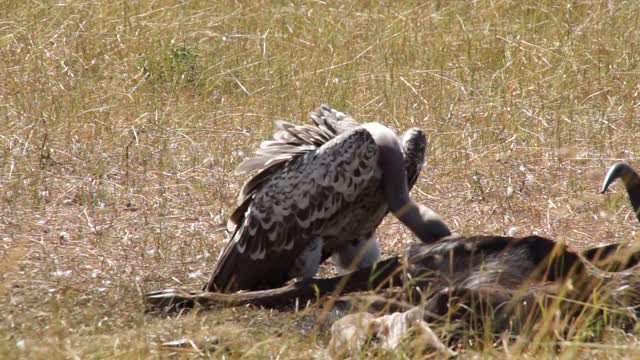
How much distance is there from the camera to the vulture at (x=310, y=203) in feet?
16.5

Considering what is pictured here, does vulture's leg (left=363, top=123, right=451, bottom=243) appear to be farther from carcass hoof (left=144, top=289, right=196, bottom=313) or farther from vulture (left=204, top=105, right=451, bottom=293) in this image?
carcass hoof (left=144, top=289, right=196, bottom=313)

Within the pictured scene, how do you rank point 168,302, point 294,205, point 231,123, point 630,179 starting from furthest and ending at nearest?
point 231,123 < point 294,205 < point 630,179 < point 168,302

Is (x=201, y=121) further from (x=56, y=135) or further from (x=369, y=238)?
(x=369, y=238)

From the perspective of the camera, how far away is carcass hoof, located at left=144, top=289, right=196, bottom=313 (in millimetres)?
4668

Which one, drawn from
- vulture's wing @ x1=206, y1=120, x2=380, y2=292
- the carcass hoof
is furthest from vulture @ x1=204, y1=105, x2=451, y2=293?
the carcass hoof

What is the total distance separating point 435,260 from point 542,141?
8.75 ft

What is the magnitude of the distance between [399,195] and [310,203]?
1.22 feet

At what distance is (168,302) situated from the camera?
468 cm

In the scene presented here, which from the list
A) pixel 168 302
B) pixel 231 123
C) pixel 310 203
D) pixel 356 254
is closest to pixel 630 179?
pixel 356 254

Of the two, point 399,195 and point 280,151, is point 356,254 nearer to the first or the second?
point 399,195

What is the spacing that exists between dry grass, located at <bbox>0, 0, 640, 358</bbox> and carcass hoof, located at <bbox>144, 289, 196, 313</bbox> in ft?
0.28

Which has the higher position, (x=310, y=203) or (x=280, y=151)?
(x=280, y=151)

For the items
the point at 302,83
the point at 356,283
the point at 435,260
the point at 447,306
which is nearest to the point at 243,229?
the point at 356,283

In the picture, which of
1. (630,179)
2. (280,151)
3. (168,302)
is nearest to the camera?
(168,302)
